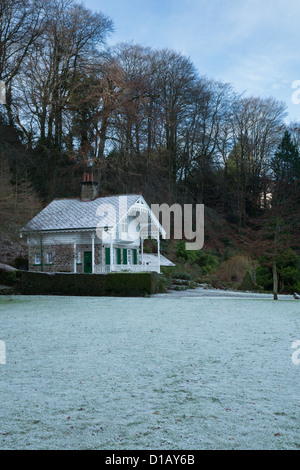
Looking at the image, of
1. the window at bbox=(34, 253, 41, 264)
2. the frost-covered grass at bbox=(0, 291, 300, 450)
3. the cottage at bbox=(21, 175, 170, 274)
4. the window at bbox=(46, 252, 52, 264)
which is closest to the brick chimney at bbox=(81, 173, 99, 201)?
the cottage at bbox=(21, 175, 170, 274)

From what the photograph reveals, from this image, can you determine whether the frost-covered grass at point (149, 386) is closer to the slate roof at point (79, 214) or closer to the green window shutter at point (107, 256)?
the slate roof at point (79, 214)

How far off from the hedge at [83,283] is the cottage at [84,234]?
3.99 m

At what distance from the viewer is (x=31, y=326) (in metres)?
10.7

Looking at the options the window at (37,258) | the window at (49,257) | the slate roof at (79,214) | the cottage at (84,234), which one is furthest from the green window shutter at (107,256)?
the window at (37,258)

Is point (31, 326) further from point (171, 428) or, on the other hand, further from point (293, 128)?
point (293, 128)

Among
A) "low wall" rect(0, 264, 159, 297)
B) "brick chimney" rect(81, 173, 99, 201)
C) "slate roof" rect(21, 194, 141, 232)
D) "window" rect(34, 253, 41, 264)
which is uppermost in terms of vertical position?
"brick chimney" rect(81, 173, 99, 201)

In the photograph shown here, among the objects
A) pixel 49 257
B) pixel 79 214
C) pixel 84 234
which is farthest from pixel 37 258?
pixel 79 214

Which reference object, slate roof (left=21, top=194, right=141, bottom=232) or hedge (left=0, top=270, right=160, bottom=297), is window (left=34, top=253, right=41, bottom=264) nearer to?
slate roof (left=21, top=194, right=141, bottom=232)

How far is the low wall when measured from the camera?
66.0 ft

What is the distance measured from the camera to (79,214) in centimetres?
2600

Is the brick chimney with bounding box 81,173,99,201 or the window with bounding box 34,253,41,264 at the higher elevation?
the brick chimney with bounding box 81,173,99,201

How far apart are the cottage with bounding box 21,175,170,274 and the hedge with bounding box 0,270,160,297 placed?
13.1 ft

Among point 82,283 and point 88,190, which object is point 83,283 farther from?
point 88,190

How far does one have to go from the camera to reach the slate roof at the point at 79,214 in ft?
81.6
